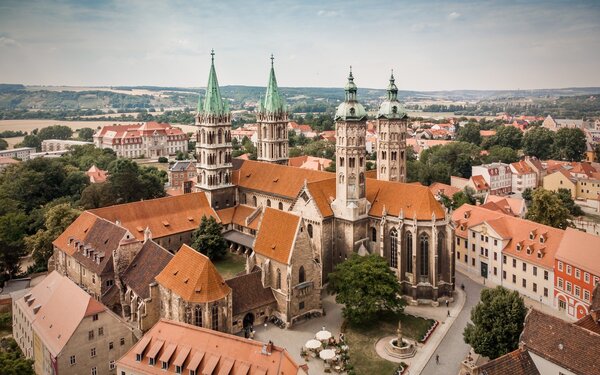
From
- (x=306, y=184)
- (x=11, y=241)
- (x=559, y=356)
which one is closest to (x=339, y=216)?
(x=306, y=184)

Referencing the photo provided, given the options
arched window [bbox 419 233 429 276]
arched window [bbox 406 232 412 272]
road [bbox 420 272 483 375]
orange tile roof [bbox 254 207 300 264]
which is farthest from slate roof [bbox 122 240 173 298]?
arched window [bbox 419 233 429 276]

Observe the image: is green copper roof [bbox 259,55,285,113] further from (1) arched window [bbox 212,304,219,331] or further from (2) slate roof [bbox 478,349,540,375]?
(2) slate roof [bbox 478,349,540,375]

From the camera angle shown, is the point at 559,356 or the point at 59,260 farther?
the point at 59,260

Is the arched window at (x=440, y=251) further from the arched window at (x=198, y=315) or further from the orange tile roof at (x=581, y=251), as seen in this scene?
the arched window at (x=198, y=315)

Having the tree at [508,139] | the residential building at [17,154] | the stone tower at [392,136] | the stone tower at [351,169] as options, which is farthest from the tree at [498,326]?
the residential building at [17,154]

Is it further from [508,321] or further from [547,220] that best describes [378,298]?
[547,220]
